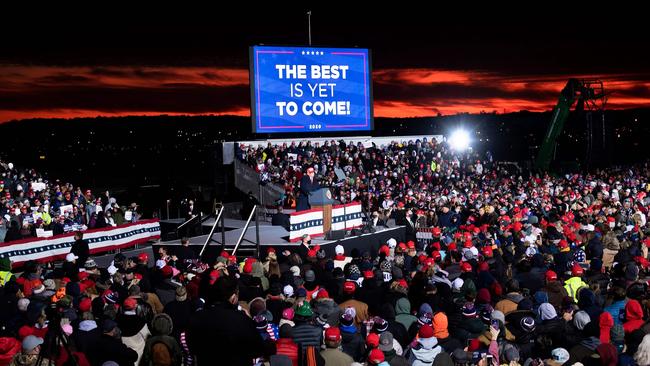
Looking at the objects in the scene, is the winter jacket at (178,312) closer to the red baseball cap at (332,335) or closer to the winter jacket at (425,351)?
the red baseball cap at (332,335)

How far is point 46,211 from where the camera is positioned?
2341cm

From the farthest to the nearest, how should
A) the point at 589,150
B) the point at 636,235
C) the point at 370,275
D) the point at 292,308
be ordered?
the point at 589,150, the point at 636,235, the point at 370,275, the point at 292,308

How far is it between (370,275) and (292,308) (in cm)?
250

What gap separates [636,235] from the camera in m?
17.8

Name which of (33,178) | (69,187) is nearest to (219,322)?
(69,187)

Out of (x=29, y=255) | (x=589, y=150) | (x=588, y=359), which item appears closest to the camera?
(x=588, y=359)

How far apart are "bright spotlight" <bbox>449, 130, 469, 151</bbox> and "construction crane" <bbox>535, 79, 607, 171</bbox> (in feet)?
24.1

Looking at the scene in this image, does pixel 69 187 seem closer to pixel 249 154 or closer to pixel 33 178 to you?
pixel 33 178

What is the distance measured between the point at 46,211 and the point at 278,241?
8.27 meters

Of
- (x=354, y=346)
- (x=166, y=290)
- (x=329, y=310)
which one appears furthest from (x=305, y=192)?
(x=354, y=346)

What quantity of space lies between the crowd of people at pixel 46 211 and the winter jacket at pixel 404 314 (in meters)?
13.7

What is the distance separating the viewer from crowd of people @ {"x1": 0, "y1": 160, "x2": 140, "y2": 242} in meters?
21.1

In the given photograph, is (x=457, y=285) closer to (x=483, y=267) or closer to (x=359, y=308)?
(x=483, y=267)

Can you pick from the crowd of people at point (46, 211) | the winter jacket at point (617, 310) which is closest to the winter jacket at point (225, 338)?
the winter jacket at point (617, 310)
